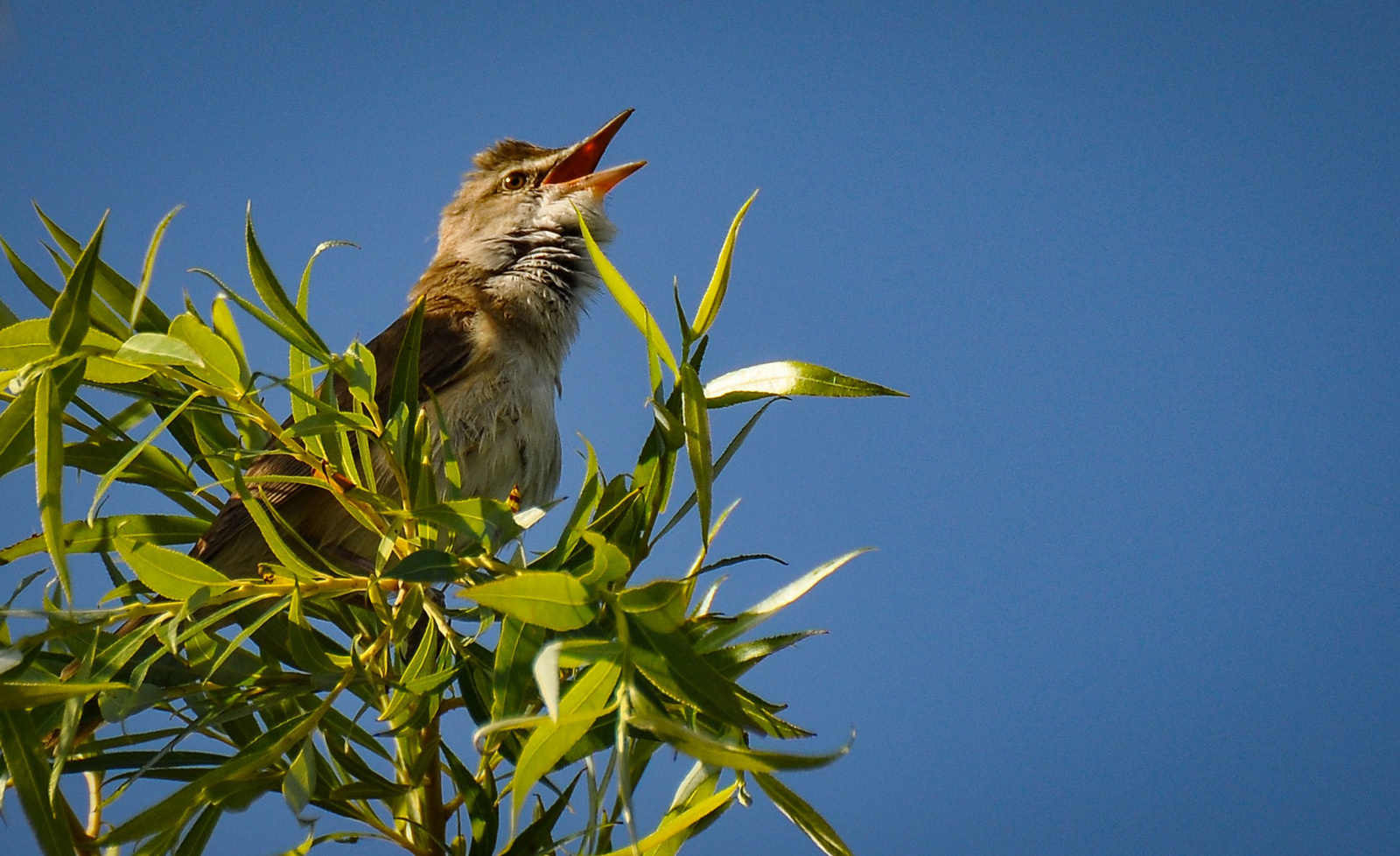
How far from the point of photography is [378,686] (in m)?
1.41

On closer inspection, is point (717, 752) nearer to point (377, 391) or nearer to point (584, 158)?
point (377, 391)

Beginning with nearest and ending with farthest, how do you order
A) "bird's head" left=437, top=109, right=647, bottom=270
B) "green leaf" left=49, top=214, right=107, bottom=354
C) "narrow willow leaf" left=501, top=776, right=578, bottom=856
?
"green leaf" left=49, top=214, right=107, bottom=354
"narrow willow leaf" left=501, top=776, right=578, bottom=856
"bird's head" left=437, top=109, right=647, bottom=270

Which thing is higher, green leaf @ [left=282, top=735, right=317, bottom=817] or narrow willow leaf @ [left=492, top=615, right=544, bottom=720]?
narrow willow leaf @ [left=492, top=615, right=544, bottom=720]

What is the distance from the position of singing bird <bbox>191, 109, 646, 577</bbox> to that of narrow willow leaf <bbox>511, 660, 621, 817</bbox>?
107 centimetres

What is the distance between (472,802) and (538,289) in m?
1.79

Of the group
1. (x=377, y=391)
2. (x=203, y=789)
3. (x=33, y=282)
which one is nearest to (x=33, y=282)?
(x=33, y=282)

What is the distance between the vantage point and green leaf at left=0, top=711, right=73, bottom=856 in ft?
4.00

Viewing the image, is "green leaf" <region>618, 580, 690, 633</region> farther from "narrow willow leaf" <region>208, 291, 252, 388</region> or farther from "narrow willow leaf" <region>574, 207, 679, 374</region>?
"narrow willow leaf" <region>208, 291, 252, 388</region>

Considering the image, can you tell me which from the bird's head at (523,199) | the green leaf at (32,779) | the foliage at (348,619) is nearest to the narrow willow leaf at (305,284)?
the foliage at (348,619)

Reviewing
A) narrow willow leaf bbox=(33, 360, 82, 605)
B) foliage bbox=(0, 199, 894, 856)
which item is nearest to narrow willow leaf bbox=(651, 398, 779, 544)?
foliage bbox=(0, 199, 894, 856)

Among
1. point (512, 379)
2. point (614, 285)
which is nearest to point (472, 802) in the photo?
point (614, 285)

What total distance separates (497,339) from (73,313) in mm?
1700

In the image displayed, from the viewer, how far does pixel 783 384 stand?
1.27 metres

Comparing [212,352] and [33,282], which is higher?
[33,282]
